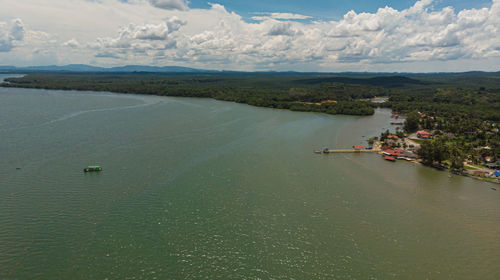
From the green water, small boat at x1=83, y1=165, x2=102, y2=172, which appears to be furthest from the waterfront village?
small boat at x1=83, y1=165, x2=102, y2=172

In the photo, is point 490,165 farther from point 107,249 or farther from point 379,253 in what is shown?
point 107,249

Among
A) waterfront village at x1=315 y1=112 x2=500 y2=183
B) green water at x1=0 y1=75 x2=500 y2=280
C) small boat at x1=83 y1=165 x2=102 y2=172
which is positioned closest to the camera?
green water at x1=0 y1=75 x2=500 y2=280

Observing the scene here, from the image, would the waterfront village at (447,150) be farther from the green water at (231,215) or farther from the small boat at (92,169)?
the small boat at (92,169)

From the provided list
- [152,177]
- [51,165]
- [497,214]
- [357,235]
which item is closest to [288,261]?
[357,235]

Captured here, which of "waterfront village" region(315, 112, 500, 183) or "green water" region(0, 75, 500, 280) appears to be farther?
"waterfront village" region(315, 112, 500, 183)

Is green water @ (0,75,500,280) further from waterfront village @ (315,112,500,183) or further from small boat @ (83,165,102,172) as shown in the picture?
waterfront village @ (315,112,500,183)

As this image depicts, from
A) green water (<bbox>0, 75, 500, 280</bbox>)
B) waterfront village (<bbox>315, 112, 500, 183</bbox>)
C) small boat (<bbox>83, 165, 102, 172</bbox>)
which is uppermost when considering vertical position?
waterfront village (<bbox>315, 112, 500, 183</bbox>)

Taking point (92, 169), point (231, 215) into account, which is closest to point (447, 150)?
point (231, 215)
